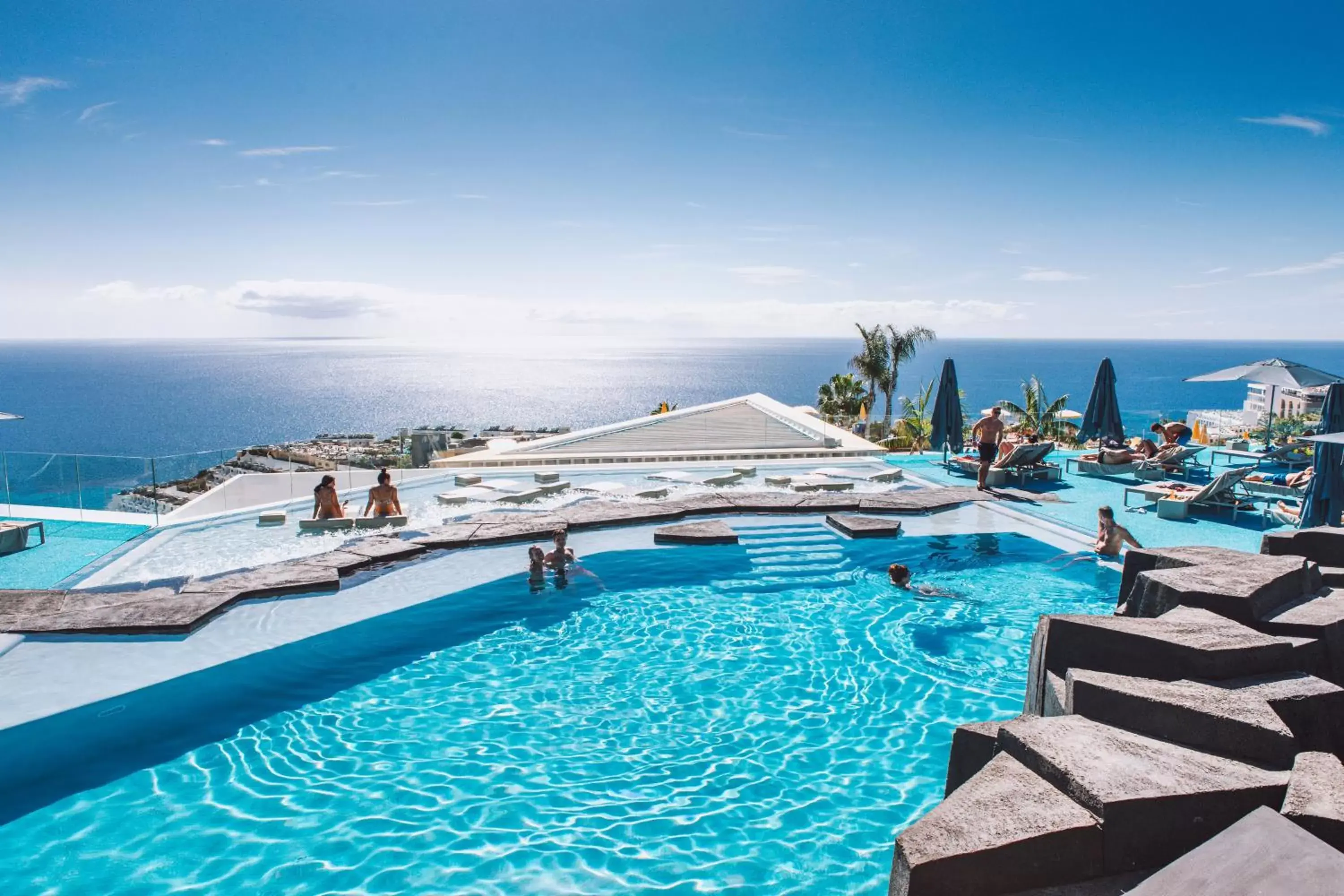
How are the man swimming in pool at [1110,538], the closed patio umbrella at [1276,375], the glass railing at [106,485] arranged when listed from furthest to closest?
the closed patio umbrella at [1276,375] < the glass railing at [106,485] < the man swimming in pool at [1110,538]

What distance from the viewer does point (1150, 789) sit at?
3.01 metres

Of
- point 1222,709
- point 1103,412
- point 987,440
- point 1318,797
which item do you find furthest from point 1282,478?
point 1318,797

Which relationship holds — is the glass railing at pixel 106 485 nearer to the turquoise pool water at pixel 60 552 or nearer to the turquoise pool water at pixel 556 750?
the turquoise pool water at pixel 60 552

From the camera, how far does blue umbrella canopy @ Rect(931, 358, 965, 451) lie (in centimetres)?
1638

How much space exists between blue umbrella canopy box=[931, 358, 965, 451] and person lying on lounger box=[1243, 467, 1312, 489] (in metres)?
5.17

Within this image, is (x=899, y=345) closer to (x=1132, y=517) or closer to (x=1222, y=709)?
(x=1132, y=517)

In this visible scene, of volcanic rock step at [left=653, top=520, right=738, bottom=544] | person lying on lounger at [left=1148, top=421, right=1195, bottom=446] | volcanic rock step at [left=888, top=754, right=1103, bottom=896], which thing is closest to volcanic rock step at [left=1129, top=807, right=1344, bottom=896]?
volcanic rock step at [left=888, top=754, right=1103, bottom=896]

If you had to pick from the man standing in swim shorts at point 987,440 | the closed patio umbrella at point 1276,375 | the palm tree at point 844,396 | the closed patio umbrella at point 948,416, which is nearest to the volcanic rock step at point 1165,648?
the man standing in swim shorts at point 987,440

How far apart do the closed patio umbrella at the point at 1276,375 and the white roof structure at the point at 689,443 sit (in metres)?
7.15

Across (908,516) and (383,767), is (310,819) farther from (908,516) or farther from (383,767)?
(908,516)

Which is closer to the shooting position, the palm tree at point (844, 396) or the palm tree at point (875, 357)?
the palm tree at point (844, 396)

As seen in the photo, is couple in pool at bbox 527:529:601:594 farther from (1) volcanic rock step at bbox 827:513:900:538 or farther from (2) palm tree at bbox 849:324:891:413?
(2) palm tree at bbox 849:324:891:413

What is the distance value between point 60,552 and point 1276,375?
854 inches

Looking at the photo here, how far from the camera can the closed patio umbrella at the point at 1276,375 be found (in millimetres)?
14391
